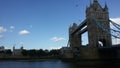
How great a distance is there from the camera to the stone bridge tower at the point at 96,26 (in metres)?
79.4

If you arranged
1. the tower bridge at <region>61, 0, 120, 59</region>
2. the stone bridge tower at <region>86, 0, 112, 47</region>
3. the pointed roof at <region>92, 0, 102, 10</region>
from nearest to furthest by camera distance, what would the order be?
the tower bridge at <region>61, 0, 120, 59</region>
the stone bridge tower at <region>86, 0, 112, 47</region>
the pointed roof at <region>92, 0, 102, 10</region>

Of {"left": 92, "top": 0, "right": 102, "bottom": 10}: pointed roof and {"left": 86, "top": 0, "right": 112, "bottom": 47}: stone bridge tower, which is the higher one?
{"left": 92, "top": 0, "right": 102, "bottom": 10}: pointed roof

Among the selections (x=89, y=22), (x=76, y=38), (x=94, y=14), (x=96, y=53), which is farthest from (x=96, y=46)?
(x=76, y=38)

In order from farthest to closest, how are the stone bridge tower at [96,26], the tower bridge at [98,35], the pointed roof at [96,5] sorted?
the pointed roof at [96,5]
the stone bridge tower at [96,26]
the tower bridge at [98,35]

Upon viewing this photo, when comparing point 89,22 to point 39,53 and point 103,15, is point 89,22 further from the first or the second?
point 39,53

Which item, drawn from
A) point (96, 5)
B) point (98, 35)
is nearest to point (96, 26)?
point (98, 35)

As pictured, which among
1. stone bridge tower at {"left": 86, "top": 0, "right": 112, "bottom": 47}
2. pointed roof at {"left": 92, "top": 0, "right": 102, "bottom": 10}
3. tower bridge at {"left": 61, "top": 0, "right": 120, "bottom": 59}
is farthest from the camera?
pointed roof at {"left": 92, "top": 0, "right": 102, "bottom": 10}

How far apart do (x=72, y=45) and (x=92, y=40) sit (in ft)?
132

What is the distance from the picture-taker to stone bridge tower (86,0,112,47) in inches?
3127

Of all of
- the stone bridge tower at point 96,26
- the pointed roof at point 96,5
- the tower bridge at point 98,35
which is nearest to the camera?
the tower bridge at point 98,35

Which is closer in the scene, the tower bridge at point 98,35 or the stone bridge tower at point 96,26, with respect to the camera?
the tower bridge at point 98,35

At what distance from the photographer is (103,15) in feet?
283

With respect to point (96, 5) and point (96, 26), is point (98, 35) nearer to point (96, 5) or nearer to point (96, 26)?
point (96, 26)

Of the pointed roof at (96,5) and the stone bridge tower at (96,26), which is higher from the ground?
the pointed roof at (96,5)
